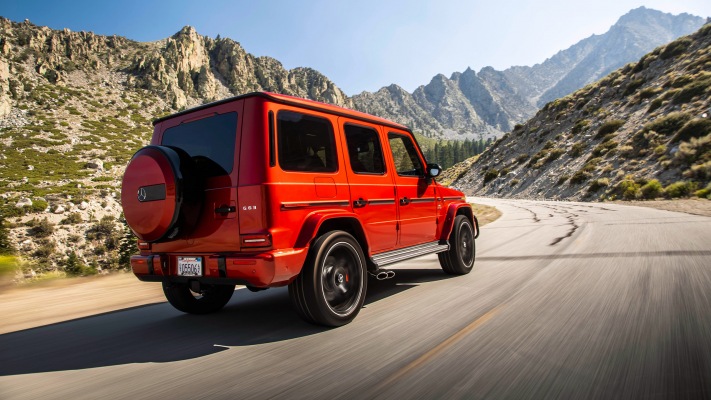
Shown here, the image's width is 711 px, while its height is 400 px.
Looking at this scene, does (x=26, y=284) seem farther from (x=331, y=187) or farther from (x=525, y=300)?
(x=525, y=300)

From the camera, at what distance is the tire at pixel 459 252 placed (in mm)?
5789

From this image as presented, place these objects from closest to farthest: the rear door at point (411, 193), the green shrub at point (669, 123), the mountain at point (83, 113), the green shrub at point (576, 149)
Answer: the rear door at point (411, 193) < the green shrub at point (669, 123) < the mountain at point (83, 113) < the green shrub at point (576, 149)

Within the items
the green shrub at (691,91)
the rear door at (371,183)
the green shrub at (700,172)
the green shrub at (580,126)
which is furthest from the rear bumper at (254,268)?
the green shrub at (580,126)

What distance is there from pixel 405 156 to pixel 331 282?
2.27 meters

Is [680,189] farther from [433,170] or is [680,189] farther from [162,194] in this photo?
[162,194]

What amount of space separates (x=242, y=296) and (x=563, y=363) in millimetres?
3936

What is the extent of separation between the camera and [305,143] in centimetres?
378

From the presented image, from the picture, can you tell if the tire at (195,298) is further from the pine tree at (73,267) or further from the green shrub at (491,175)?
the green shrub at (491,175)

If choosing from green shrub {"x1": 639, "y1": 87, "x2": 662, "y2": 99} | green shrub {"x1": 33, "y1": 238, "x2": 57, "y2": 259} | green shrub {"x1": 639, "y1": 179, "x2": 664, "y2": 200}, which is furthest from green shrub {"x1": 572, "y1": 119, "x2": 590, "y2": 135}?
green shrub {"x1": 33, "y1": 238, "x2": 57, "y2": 259}

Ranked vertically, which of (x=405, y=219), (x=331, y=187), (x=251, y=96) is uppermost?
(x=251, y=96)

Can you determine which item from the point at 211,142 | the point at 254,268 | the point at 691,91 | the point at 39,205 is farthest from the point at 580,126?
the point at 39,205

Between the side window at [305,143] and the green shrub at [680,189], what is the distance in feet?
72.6

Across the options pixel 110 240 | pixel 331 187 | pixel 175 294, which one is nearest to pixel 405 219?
pixel 331 187

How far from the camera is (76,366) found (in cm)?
292
